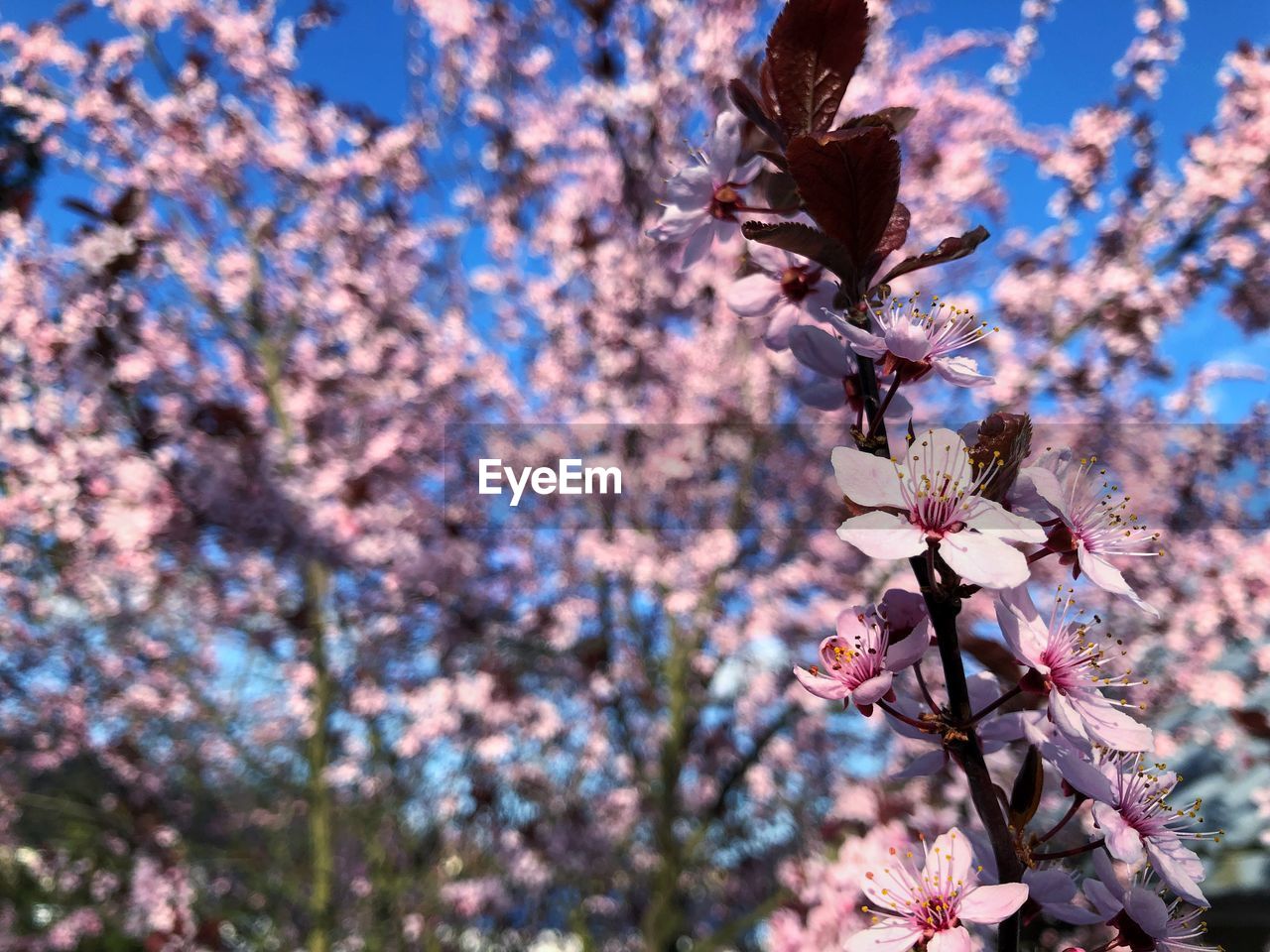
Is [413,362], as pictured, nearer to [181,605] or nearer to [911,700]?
[181,605]

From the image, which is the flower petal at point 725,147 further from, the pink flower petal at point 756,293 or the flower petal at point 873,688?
the flower petal at point 873,688

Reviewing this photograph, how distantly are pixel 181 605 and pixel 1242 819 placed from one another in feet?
26.3

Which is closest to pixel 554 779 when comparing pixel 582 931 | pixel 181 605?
pixel 582 931

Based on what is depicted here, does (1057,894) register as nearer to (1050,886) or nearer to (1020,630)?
(1050,886)

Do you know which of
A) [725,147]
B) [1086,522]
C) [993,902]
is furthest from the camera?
[725,147]

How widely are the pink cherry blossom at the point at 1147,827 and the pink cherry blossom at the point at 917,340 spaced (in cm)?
39

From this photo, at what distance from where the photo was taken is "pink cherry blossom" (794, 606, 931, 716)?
0.68 meters

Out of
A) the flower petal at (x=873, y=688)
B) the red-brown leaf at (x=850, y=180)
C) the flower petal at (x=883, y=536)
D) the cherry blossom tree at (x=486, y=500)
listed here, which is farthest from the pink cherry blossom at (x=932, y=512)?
the cherry blossom tree at (x=486, y=500)

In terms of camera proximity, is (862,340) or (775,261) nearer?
(862,340)

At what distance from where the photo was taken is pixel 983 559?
639 mm

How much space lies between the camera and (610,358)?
18.2 feet

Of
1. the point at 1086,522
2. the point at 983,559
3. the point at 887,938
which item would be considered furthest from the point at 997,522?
the point at 887,938

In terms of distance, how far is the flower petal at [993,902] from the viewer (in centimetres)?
62

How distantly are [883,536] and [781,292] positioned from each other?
40cm
